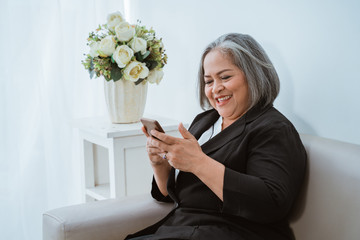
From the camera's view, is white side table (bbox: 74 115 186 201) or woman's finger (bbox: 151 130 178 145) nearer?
woman's finger (bbox: 151 130 178 145)

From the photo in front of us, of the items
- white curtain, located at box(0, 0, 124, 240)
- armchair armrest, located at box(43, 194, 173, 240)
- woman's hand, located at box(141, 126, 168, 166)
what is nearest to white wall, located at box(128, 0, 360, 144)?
woman's hand, located at box(141, 126, 168, 166)

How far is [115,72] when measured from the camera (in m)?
1.95

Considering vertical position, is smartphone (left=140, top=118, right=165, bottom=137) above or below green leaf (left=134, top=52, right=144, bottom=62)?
below

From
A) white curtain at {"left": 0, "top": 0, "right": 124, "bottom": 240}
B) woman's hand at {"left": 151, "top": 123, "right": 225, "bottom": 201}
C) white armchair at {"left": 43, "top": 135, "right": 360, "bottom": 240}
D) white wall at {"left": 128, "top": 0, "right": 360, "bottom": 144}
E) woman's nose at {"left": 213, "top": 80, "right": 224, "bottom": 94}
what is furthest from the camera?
white curtain at {"left": 0, "top": 0, "right": 124, "bottom": 240}

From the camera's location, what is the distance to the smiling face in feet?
4.41

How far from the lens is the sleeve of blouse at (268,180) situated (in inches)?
44.0

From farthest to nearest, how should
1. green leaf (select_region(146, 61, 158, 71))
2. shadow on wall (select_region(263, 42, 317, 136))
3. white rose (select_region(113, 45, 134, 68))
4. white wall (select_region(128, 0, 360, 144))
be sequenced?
green leaf (select_region(146, 61, 158, 71)) → white rose (select_region(113, 45, 134, 68)) → shadow on wall (select_region(263, 42, 317, 136)) → white wall (select_region(128, 0, 360, 144))

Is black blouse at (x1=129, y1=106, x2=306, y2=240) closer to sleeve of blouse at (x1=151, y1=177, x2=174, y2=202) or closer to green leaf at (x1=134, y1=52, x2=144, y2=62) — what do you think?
sleeve of blouse at (x1=151, y1=177, x2=174, y2=202)

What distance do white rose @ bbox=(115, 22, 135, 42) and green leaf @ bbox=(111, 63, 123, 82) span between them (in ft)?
0.42

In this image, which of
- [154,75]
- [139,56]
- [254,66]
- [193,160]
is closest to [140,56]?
[139,56]

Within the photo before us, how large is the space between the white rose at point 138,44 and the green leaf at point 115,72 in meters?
→ 0.12

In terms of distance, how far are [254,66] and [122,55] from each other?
763 mm

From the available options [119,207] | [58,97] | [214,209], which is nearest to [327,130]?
[214,209]

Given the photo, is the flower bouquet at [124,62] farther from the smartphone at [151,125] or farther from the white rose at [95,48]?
the smartphone at [151,125]
